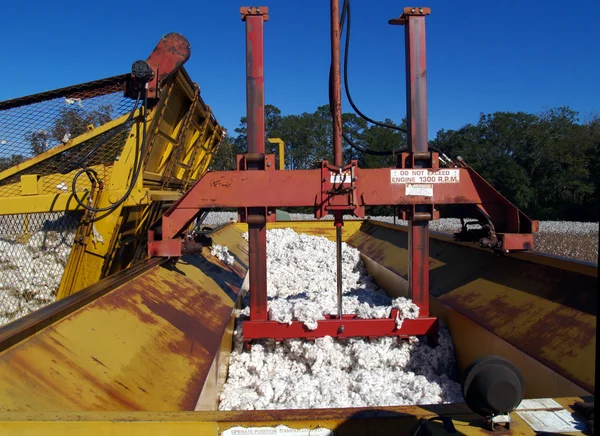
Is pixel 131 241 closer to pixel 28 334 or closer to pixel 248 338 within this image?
pixel 248 338

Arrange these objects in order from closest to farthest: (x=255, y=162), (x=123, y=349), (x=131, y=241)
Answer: (x=123, y=349), (x=255, y=162), (x=131, y=241)

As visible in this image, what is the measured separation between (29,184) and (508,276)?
136 inches

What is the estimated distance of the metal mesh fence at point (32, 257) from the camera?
365 cm

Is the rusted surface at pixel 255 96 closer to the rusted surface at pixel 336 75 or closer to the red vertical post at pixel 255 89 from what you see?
the red vertical post at pixel 255 89

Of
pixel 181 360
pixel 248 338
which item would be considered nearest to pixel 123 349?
pixel 181 360

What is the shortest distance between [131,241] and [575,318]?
3329mm

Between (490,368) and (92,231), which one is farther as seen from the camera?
(92,231)

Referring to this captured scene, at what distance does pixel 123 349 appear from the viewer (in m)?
2.18

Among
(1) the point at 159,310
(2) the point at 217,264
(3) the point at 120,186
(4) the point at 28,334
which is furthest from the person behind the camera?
(2) the point at 217,264

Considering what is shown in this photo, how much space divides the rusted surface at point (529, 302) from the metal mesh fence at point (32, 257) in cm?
301

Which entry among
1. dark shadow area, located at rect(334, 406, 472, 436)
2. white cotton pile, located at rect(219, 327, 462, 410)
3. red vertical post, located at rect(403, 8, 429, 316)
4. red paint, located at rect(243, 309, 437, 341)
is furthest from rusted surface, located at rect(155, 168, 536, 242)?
dark shadow area, located at rect(334, 406, 472, 436)

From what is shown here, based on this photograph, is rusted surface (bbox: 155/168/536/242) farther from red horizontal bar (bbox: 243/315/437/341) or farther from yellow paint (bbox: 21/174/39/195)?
yellow paint (bbox: 21/174/39/195)

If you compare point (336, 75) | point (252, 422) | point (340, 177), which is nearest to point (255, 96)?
point (336, 75)

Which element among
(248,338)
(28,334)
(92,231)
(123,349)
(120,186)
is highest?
(120,186)
